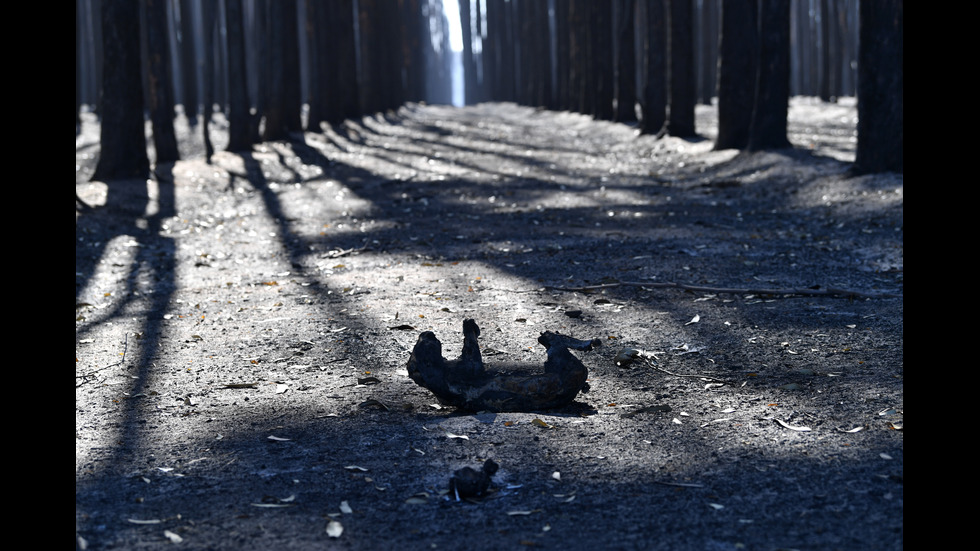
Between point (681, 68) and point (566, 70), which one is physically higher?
point (566, 70)

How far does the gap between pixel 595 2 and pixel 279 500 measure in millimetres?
23943

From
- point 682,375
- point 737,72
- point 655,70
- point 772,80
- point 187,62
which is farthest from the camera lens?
point 187,62

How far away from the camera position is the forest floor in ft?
8.83

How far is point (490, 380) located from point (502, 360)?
533 mm

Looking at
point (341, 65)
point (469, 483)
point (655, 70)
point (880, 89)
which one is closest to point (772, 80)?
point (880, 89)

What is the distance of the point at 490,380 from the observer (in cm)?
378

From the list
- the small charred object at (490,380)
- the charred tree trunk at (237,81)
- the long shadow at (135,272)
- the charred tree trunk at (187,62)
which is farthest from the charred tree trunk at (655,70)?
the small charred object at (490,380)

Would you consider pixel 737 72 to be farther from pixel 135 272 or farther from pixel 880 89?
pixel 135 272

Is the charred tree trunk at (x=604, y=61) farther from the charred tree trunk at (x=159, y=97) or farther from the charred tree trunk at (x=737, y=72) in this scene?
the charred tree trunk at (x=159, y=97)

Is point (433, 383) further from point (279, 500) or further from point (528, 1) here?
point (528, 1)

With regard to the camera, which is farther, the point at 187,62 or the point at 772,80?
the point at 187,62

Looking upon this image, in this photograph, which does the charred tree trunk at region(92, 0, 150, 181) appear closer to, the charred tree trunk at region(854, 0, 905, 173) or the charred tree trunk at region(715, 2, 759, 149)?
the charred tree trunk at region(715, 2, 759, 149)

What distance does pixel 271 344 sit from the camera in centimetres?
482

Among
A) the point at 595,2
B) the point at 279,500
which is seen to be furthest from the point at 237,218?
the point at 595,2
